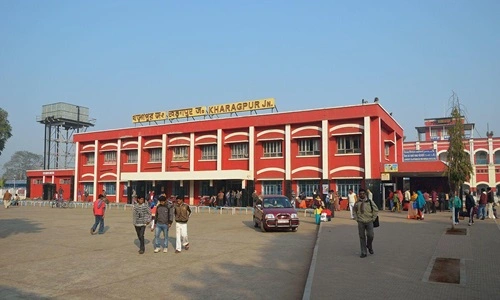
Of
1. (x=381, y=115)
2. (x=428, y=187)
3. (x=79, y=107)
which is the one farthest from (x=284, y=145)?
(x=79, y=107)

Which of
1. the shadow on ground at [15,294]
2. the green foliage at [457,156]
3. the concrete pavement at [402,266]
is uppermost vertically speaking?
the green foliage at [457,156]

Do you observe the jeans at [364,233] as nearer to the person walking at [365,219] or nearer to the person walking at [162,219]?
the person walking at [365,219]

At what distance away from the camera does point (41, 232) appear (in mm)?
18156

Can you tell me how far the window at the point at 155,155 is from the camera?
4639cm

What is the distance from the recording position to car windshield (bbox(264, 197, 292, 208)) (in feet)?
63.0

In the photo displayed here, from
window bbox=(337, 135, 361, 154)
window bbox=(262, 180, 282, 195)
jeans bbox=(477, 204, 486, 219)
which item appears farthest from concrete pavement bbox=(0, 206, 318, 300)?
window bbox=(262, 180, 282, 195)

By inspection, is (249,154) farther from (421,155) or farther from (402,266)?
(402,266)

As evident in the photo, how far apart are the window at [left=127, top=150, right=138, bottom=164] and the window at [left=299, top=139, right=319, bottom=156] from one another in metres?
20.4

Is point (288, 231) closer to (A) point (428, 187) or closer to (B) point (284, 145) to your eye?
(B) point (284, 145)

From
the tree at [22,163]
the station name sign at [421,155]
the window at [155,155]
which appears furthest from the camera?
the tree at [22,163]

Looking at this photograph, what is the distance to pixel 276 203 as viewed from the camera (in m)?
19.3

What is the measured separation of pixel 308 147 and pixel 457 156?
64.1 feet

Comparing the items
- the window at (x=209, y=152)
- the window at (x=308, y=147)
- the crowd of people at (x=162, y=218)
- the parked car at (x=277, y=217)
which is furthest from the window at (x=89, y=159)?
the crowd of people at (x=162, y=218)

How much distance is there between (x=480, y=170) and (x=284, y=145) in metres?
37.9
